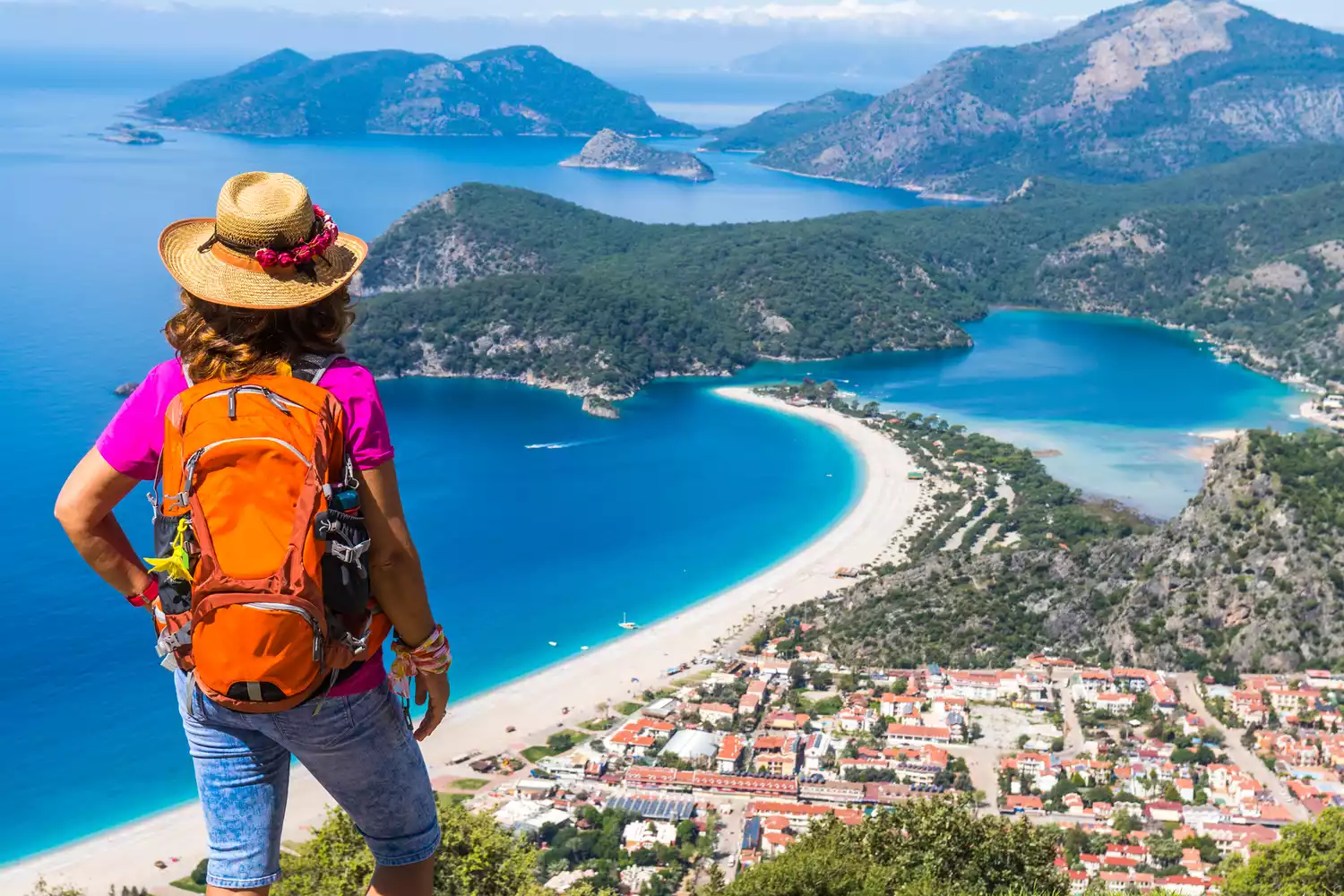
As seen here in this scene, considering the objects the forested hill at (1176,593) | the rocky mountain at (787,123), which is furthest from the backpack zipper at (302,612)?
the rocky mountain at (787,123)

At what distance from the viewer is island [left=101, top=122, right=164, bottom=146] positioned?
13975cm

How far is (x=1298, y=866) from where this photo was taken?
10.6 m

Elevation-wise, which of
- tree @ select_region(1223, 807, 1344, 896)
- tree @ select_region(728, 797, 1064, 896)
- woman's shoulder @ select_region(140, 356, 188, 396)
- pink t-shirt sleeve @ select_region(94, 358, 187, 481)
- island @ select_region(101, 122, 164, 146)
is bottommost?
island @ select_region(101, 122, 164, 146)

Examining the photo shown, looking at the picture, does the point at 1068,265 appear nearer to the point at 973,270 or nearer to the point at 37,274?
the point at 973,270

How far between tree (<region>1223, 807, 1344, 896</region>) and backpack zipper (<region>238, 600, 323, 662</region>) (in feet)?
32.6

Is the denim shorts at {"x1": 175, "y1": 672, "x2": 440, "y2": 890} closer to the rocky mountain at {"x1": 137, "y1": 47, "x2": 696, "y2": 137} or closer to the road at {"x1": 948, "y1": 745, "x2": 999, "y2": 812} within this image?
the road at {"x1": 948, "y1": 745, "x2": 999, "y2": 812}

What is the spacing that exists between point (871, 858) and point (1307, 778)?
16770 millimetres

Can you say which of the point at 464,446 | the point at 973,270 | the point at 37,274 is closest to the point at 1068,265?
the point at 973,270

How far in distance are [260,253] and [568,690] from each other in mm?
26204

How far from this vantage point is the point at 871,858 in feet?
27.5

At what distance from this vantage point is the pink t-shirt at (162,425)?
2.25 metres

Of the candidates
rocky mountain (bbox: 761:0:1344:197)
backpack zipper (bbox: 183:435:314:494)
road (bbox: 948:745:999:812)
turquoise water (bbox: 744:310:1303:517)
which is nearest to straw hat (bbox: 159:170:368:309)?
backpack zipper (bbox: 183:435:314:494)

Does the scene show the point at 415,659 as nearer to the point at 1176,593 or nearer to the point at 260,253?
the point at 260,253

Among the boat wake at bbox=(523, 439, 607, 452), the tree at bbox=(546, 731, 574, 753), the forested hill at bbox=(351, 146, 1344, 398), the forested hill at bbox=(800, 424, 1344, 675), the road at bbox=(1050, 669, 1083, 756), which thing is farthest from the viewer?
the forested hill at bbox=(351, 146, 1344, 398)
